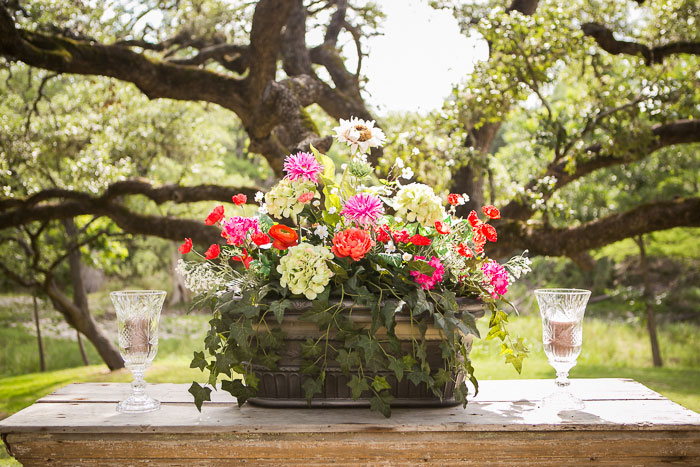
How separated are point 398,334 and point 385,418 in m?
0.23

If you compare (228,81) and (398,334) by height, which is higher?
(228,81)

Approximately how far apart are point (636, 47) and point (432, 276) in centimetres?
546

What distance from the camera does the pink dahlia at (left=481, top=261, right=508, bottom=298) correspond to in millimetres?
1955

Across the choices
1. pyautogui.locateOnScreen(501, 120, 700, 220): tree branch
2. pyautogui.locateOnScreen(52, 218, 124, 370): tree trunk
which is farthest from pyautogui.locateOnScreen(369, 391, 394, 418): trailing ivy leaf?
pyautogui.locateOnScreen(52, 218, 124, 370): tree trunk

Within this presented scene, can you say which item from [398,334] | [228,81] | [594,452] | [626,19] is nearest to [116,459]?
[398,334]

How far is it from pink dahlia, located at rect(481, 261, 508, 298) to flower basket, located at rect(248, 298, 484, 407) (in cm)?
6

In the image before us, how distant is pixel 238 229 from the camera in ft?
6.53

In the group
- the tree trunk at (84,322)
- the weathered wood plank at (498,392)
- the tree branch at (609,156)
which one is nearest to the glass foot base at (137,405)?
the weathered wood plank at (498,392)

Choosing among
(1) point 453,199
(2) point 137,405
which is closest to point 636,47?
(1) point 453,199

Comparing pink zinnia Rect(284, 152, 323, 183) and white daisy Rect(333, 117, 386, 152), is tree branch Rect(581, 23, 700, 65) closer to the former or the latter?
white daisy Rect(333, 117, 386, 152)

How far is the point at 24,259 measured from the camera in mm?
9836

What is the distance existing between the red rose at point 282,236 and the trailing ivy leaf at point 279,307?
16 centimetres

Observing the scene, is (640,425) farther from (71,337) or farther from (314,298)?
(71,337)

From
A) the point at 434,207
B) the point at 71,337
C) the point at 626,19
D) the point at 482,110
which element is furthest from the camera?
the point at 71,337
